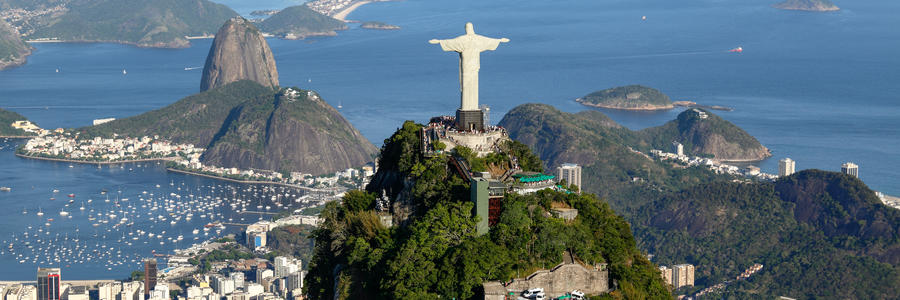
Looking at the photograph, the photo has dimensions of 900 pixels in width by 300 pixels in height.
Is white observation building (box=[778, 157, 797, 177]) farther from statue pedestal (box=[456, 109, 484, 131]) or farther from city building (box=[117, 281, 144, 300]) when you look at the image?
statue pedestal (box=[456, 109, 484, 131])

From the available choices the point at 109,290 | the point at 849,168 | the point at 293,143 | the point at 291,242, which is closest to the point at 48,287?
the point at 109,290

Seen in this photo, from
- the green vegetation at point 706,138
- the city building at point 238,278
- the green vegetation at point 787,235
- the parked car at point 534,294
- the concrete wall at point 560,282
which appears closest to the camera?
the concrete wall at point 560,282

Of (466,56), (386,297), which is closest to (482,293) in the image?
(386,297)

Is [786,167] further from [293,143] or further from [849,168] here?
[293,143]

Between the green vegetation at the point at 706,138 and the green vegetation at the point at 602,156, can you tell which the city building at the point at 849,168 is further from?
the green vegetation at the point at 706,138

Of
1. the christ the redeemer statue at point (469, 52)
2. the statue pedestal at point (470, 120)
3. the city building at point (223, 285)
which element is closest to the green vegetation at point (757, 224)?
the city building at point (223, 285)

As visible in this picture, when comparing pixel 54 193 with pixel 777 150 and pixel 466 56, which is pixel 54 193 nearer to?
pixel 777 150

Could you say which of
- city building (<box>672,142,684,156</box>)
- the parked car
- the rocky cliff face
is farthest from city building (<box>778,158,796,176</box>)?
the parked car
